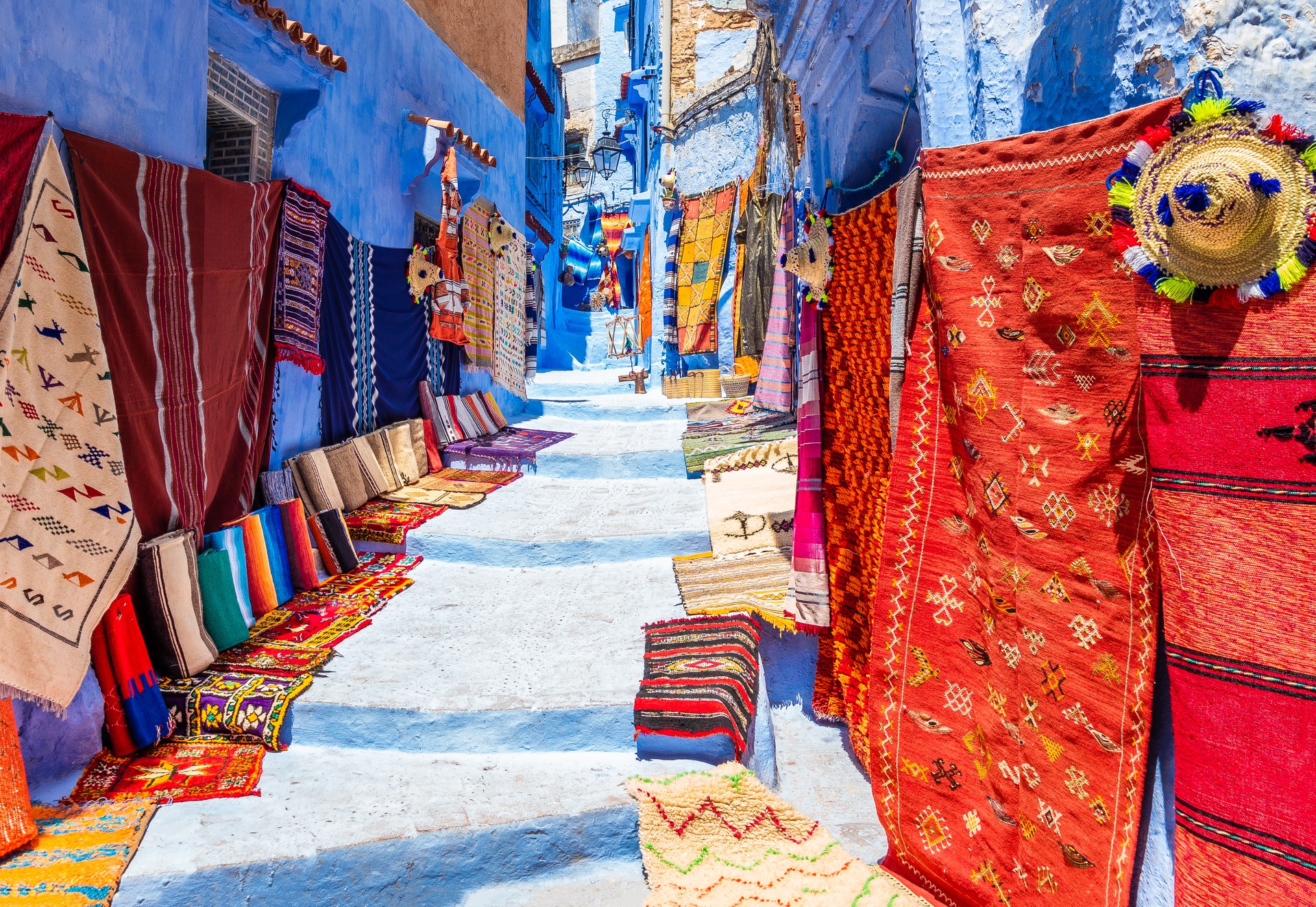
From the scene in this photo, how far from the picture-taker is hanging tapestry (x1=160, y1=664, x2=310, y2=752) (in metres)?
3.09

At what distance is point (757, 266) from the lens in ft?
29.2

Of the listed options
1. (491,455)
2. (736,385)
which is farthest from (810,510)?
(736,385)

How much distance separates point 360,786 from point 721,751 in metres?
1.47

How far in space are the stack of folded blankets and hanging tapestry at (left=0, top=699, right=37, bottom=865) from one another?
4.85 metres

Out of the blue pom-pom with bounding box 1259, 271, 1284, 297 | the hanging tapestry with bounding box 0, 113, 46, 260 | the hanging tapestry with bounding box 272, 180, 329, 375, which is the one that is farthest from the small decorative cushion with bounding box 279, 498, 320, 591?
the blue pom-pom with bounding box 1259, 271, 1284, 297

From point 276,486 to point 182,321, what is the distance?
134 cm

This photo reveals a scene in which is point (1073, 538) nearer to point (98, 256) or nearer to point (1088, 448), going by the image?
point (1088, 448)

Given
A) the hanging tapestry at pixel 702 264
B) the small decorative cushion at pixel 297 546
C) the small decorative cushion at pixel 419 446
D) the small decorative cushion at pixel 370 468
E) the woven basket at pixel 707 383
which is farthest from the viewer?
the woven basket at pixel 707 383

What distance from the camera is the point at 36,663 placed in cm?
249

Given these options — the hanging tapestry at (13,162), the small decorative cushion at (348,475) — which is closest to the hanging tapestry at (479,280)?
the small decorative cushion at (348,475)

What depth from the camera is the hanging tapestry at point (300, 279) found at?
453 cm

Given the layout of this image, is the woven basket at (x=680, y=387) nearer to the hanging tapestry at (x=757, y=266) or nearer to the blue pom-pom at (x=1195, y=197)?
the hanging tapestry at (x=757, y=266)

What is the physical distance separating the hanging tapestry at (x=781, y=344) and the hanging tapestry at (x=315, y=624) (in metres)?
4.37

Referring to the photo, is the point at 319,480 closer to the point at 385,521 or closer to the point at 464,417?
the point at 385,521
